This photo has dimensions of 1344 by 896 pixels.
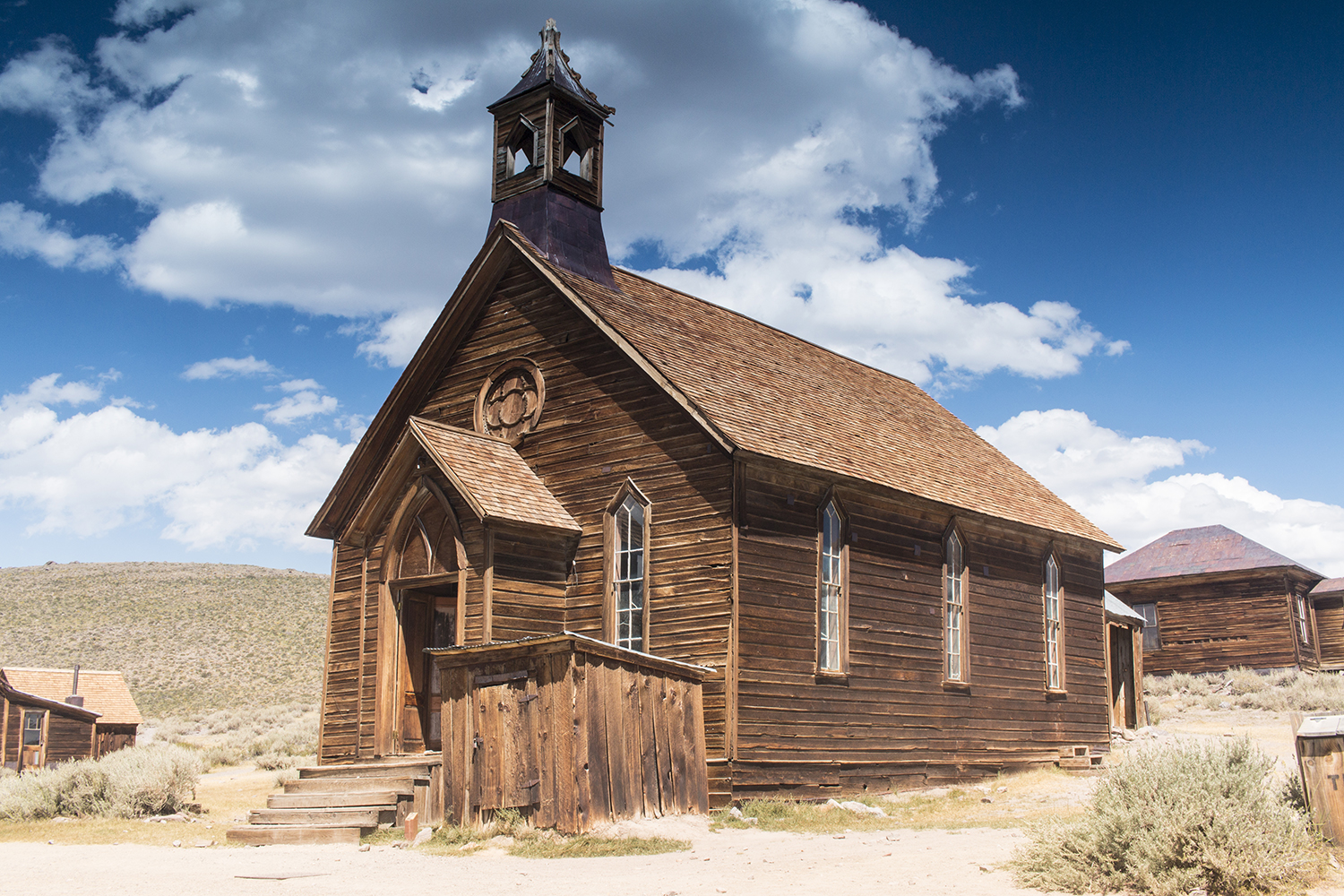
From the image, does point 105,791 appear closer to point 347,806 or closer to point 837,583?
point 347,806

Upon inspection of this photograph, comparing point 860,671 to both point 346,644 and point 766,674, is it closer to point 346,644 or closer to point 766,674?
point 766,674

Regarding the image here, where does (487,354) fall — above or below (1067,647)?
above

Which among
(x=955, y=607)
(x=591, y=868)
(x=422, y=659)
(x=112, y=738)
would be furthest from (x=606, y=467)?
(x=112, y=738)

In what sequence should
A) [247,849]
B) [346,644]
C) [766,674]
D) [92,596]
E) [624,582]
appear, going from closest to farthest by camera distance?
1. [247,849]
2. [766,674]
3. [624,582]
4. [346,644]
5. [92,596]

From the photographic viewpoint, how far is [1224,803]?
8328 millimetres

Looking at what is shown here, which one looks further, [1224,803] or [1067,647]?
[1067,647]

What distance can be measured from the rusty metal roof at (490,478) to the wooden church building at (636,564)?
0.17 feet

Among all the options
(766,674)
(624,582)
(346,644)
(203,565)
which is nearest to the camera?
(766,674)

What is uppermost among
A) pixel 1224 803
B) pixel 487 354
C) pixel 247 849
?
pixel 487 354

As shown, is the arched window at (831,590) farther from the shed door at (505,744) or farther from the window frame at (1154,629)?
the window frame at (1154,629)

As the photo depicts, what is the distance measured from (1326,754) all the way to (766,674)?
702cm

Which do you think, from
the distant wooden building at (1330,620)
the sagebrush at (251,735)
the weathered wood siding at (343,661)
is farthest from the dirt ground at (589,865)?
the distant wooden building at (1330,620)

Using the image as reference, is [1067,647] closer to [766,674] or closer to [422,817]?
[766,674]

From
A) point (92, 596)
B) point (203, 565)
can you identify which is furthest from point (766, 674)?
point (203, 565)
